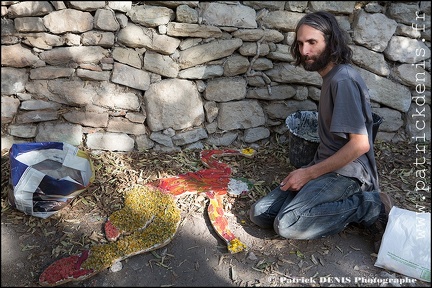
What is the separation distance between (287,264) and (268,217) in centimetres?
39

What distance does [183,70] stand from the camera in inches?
140

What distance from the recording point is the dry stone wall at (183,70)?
3.28 metres

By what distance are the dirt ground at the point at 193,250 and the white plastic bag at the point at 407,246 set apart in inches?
2.7

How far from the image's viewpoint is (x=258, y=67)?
3727 millimetres

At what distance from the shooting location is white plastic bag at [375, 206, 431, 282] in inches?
96.5

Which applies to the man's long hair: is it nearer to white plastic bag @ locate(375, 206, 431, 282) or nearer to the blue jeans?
the blue jeans

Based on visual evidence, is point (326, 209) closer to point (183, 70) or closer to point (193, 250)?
point (193, 250)

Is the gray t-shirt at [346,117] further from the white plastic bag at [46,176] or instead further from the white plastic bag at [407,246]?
the white plastic bag at [46,176]

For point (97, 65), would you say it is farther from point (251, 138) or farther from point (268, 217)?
point (268, 217)

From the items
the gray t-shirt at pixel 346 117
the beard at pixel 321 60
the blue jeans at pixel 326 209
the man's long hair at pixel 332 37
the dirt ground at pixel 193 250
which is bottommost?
the dirt ground at pixel 193 250

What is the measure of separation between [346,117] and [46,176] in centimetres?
207

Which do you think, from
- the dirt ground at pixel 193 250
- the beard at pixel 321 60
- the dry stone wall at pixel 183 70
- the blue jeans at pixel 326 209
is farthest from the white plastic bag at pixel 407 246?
the dry stone wall at pixel 183 70

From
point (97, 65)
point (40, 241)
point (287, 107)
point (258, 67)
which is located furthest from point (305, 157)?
point (40, 241)

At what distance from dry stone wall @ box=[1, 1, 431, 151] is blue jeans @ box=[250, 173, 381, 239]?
1.28m
